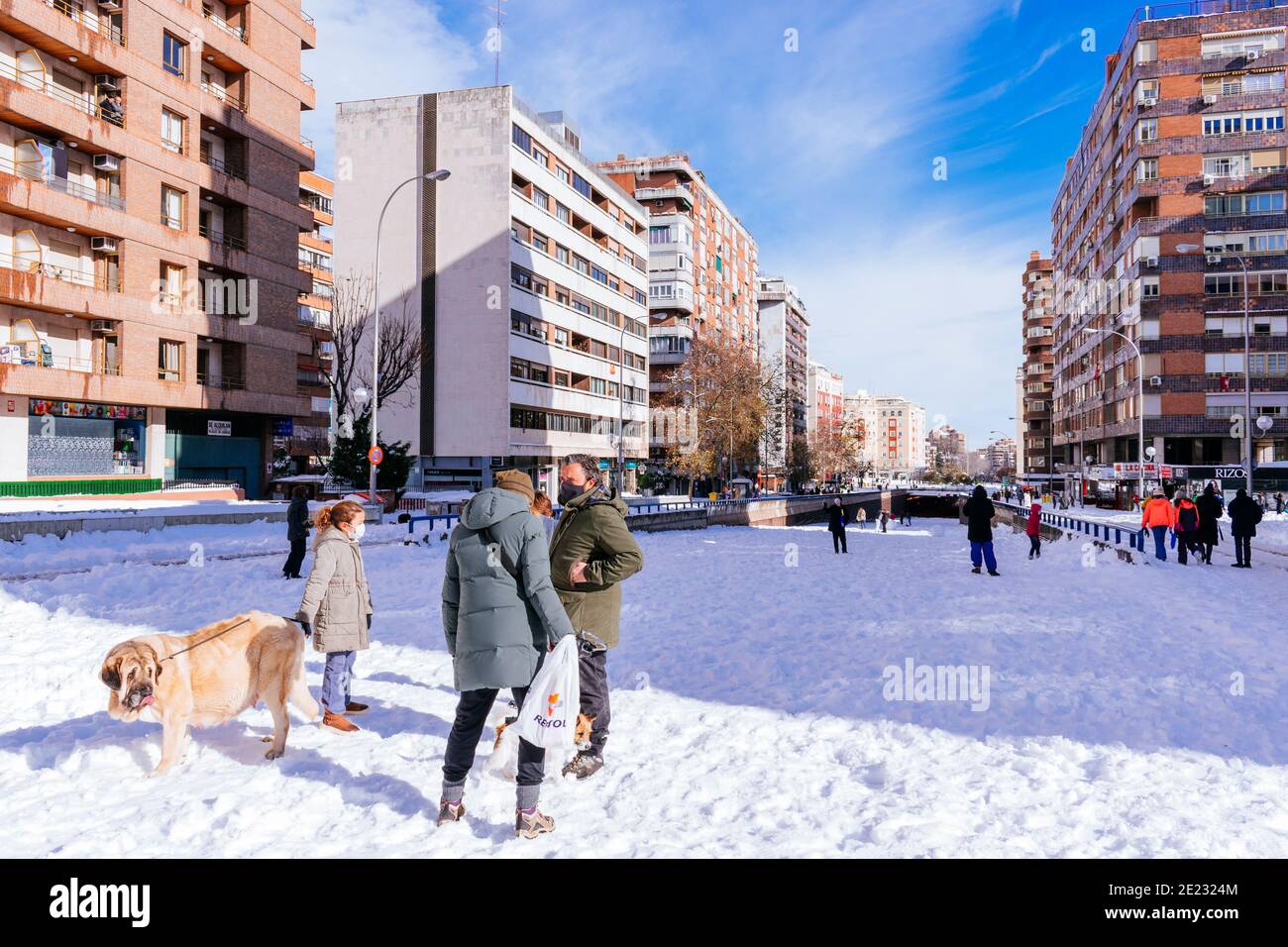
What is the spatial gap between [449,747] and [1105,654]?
7.44m

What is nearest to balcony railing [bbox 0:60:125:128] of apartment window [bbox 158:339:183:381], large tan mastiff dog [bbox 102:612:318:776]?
apartment window [bbox 158:339:183:381]

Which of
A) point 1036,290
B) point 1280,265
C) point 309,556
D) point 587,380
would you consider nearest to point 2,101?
point 309,556

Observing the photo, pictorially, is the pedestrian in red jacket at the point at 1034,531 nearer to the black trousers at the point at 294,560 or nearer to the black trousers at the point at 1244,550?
Answer: the black trousers at the point at 1244,550

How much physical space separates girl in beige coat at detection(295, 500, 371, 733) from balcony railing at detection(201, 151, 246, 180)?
33594 millimetres

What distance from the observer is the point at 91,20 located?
28.0m

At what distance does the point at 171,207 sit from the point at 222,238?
2694mm

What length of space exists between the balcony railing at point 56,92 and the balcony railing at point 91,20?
2.23 metres

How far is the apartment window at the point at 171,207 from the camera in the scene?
30594mm

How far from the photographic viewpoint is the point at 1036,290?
108 m

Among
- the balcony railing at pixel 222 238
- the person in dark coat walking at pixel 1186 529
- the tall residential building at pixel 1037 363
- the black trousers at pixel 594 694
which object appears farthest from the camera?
the tall residential building at pixel 1037 363

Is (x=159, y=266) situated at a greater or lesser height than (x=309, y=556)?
greater

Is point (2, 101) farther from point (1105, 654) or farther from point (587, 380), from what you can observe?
point (587, 380)

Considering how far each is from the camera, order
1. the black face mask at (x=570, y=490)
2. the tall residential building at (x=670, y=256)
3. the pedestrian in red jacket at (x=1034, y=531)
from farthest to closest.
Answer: the tall residential building at (x=670, y=256)
the pedestrian in red jacket at (x=1034, y=531)
the black face mask at (x=570, y=490)

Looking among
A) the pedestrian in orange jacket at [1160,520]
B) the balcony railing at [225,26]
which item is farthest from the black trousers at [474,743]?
the balcony railing at [225,26]
